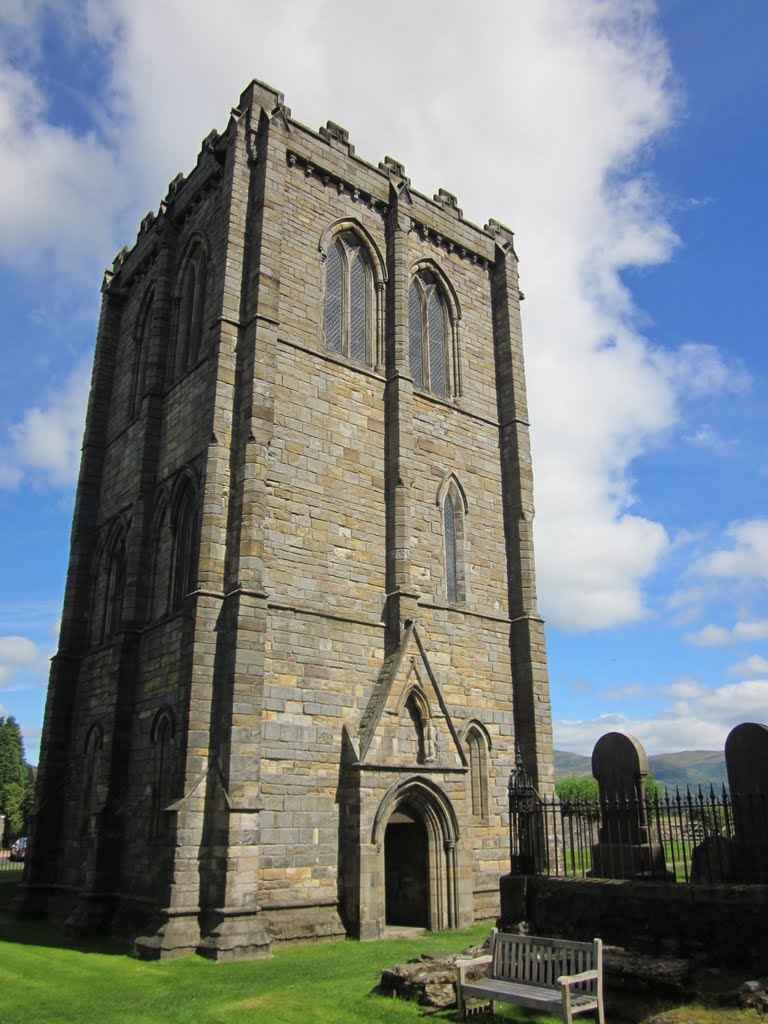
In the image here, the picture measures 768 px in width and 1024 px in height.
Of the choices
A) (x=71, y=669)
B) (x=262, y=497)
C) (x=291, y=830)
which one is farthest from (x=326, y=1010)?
(x=71, y=669)

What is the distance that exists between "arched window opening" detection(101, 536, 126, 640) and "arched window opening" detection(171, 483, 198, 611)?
10.4ft

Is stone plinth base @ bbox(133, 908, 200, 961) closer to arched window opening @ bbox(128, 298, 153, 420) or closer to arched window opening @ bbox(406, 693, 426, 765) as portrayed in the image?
arched window opening @ bbox(406, 693, 426, 765)

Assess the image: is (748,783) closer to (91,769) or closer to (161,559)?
(161,559)

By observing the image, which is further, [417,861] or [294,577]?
[417,861]

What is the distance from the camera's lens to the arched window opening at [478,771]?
19.6 meters

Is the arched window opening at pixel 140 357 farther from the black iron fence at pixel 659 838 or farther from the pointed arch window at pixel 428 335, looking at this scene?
the black iron fence at pixel 659 838

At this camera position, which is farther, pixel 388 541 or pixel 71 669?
pixel 71 669

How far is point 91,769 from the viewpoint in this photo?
68.5ft

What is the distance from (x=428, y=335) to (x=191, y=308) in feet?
21.5

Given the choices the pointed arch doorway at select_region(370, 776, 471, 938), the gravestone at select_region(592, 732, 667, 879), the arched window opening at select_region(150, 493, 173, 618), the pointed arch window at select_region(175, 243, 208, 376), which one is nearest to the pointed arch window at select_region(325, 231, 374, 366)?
the pointed arch window at select_region(175, 243, 208, 376)

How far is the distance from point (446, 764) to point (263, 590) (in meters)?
5.47

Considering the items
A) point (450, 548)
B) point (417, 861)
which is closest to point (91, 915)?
point (417, 861)

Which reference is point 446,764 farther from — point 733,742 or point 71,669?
point 71,669

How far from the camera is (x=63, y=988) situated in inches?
486
